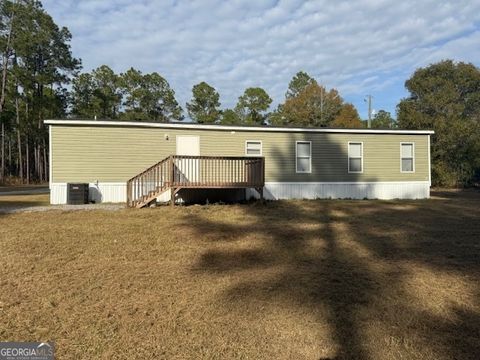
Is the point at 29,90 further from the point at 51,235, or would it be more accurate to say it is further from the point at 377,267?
the point at 377,267

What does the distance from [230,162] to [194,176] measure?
59.6 inches

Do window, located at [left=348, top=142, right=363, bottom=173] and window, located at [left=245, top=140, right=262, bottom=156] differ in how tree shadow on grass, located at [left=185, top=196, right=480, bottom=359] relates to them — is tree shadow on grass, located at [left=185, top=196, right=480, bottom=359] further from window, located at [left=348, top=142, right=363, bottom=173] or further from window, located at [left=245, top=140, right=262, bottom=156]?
window, located at [left=348, top=142, right=363, bottom=173]

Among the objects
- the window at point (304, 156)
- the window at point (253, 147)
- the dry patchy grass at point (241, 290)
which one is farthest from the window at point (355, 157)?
the dry patchy grass at point (241, 290)

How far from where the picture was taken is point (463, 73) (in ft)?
107

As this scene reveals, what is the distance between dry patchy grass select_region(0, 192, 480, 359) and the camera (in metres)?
3.96

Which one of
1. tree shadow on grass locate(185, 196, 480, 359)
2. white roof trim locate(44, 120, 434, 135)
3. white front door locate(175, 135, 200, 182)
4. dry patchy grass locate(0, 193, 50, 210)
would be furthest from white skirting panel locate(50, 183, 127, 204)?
tree shadow on grass locate(185, 196, 480, 359)

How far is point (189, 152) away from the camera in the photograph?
15.7 meters

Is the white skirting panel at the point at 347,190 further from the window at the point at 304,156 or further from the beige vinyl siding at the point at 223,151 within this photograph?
the window at the point at 304,156

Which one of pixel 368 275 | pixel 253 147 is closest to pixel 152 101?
pixel 253 147

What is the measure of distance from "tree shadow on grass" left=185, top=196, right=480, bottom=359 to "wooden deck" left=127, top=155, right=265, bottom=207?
9.51ft

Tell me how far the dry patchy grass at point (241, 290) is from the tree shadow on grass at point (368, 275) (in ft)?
0.08

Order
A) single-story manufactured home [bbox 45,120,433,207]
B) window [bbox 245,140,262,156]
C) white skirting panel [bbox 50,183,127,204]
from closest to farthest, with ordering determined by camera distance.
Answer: single-story manufactured home [bbox 45,120,433,207] → white skirting panel [bbox 50,183,127,204] → window [bbox 245,140,262,156]

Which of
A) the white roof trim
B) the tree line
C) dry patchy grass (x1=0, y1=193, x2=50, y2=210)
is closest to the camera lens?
dry patchy grass (x1=0, y1=193, x2=50, y2=210)

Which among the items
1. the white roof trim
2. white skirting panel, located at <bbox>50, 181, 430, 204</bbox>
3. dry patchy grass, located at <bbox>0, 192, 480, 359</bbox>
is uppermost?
the white roof trim
